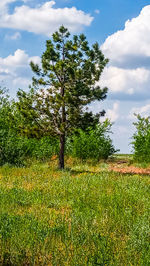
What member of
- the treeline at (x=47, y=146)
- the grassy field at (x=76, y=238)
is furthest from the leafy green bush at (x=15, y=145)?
the grassy field at (x=76, y=238)

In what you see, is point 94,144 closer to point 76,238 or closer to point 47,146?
point 47,146

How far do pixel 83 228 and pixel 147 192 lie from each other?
15.5 ft

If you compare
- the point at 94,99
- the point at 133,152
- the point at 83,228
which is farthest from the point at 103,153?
the point at 83,228

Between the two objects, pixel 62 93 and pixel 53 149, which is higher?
pixel 62 93

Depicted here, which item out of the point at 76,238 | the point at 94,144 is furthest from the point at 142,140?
the point at 76,238

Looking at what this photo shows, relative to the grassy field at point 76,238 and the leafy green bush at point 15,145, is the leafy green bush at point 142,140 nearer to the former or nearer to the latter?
the leafy green bush at point 15,145

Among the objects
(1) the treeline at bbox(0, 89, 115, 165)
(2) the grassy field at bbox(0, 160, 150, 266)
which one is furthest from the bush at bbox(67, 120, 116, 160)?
(2) the grassy field at bbox(0, 160, 150, 266)

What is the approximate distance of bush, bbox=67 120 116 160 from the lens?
2134 cm

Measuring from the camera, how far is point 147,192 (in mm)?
9805

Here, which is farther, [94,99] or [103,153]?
[103,153]

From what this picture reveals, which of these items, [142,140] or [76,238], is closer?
[76,238]

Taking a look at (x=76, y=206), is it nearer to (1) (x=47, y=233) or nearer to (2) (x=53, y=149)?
(1) (x=47, y=233)

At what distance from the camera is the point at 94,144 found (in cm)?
2125

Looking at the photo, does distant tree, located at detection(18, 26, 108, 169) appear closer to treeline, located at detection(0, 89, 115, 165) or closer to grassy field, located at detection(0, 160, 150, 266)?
treeline, located at detection(0, 89, 115, 165)
